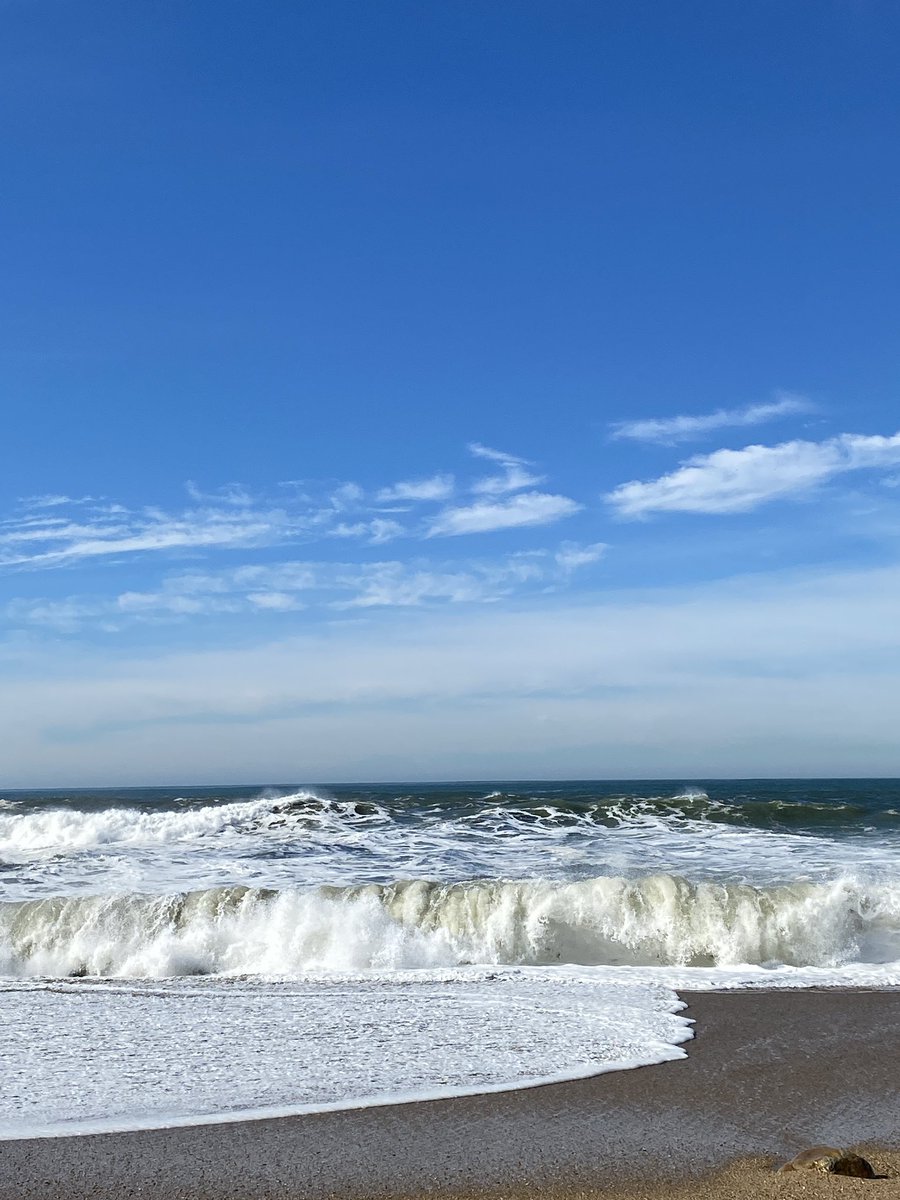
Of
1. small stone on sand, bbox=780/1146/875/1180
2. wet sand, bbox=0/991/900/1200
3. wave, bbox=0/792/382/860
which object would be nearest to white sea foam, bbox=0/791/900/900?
wave, bbox=0/792/382/860

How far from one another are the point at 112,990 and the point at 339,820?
709 inches

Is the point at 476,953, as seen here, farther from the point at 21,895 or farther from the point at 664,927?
the point at 21,895

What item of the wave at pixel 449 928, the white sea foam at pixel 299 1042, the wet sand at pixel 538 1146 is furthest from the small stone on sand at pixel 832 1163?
the wave at pixel 449 928

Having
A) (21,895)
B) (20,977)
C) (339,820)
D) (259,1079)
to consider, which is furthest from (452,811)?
(259,1079)

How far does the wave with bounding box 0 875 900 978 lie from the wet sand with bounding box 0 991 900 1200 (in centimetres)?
581

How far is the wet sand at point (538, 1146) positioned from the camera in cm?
483

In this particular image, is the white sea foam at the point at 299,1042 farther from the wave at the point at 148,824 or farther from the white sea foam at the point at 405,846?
the wave at the point at 148,824

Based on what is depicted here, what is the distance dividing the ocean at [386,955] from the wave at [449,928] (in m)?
0.03

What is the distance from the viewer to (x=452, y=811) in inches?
1245

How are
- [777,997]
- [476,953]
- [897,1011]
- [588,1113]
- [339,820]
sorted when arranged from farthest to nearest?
[339,820], [476,953], [777,997], [897,1011], [588,1113]

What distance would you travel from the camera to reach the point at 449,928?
13656mm

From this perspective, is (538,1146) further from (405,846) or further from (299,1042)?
(405,846)

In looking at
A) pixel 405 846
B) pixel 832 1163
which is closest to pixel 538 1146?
pixel 832 1163

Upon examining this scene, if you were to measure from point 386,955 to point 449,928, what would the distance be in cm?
134
